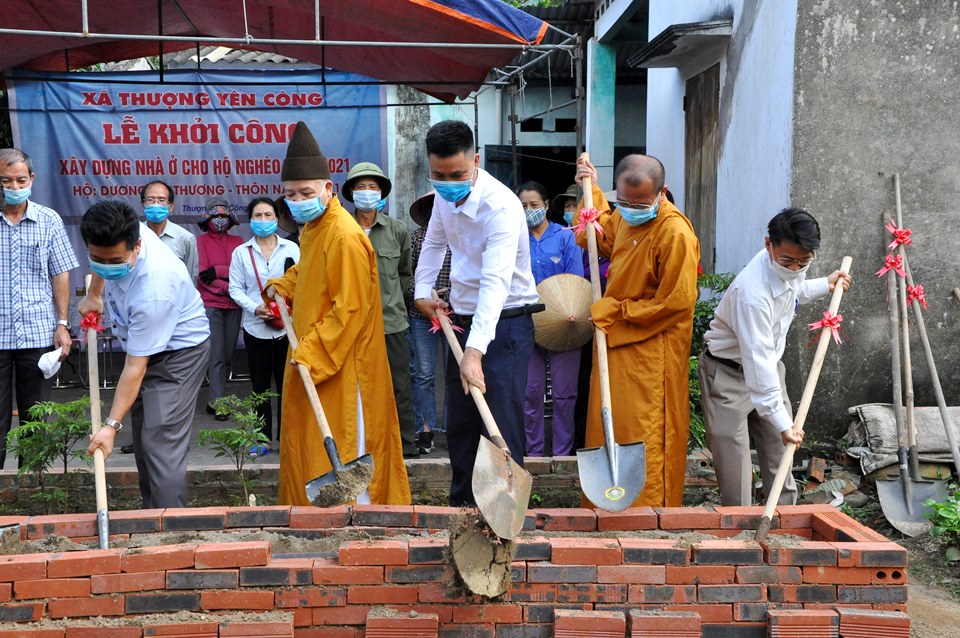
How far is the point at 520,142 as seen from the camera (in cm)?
1555

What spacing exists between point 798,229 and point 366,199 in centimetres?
312

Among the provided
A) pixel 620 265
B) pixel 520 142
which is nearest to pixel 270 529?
pixel 620 265

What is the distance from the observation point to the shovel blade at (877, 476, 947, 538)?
528 cm

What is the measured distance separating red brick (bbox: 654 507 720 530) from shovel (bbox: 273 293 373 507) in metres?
1.28

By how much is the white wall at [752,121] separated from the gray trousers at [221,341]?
4051mm

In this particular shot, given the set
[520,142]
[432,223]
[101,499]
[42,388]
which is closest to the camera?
[101,499]

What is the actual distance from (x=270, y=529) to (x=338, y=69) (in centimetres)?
566

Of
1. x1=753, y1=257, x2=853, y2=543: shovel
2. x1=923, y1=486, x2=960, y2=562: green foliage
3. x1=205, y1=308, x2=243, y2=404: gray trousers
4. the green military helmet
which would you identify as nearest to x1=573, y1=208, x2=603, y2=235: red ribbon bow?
x1=753, y1=257, x2=853, y2=543: shovel

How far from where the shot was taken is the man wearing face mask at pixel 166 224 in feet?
21.9

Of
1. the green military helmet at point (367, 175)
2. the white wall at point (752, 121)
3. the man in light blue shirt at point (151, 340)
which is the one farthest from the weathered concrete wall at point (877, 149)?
the man in light blue shirt at point (151, 340)

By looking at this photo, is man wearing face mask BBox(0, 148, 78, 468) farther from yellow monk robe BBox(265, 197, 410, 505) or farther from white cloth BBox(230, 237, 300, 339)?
yellow monk robe BBox(265, 197, 410, 505)

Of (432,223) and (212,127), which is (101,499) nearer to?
(432,223)

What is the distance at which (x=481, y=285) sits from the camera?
411 centimetres

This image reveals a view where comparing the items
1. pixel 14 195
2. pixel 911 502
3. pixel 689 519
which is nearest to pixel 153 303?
pixel 14 195
